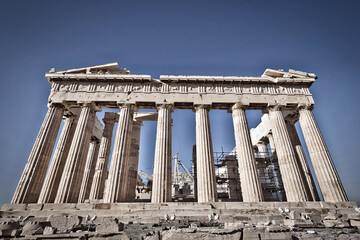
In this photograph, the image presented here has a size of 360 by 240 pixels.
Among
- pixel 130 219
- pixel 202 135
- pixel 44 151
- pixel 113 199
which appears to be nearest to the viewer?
pixel 130 219

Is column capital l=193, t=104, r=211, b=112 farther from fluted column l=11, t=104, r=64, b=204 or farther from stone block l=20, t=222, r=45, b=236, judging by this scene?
stone block l=20, t=222, r=45, b=236

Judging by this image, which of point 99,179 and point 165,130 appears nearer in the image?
point 165,130

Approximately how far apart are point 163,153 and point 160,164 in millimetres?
919

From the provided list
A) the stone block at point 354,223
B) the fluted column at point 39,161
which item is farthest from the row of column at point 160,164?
the stone block at point 354,223

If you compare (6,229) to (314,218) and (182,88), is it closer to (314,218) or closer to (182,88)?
(314,218)

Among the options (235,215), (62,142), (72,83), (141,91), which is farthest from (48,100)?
(235,215)

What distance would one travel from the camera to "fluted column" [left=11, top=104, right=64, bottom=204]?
13.4 metres

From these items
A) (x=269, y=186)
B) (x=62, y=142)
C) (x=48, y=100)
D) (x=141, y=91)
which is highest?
(x=141, y=91)

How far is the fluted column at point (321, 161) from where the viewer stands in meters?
14.5

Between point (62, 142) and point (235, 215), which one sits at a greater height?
point (62, 142)

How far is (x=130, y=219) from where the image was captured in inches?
400

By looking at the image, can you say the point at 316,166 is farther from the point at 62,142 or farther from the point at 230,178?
the point at 62,142

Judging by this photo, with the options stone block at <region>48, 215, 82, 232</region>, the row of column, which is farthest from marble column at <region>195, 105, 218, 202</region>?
stone block at <region>48, 215, 82, 232</region>

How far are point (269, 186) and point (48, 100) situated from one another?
993 inches
